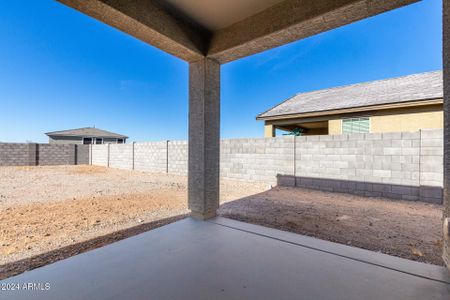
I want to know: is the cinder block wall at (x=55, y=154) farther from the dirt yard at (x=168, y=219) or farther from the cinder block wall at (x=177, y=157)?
the dirt yard at (x=168, y=219)

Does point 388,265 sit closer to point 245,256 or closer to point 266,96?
point 245,256

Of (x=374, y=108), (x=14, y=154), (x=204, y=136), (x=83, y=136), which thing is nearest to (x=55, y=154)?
(x=14, y=154)

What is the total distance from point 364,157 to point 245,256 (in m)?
4.76

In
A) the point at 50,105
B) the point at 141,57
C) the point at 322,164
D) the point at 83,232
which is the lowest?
the point at 83,232

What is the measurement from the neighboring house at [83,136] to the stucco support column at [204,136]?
20509mm

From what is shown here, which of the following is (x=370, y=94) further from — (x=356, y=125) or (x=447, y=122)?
(x=447, y=122)

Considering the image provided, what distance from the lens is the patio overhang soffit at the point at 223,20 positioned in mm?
1689

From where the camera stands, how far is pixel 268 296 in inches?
49.7

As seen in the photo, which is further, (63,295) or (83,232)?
(83,232)

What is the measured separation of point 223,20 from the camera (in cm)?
235

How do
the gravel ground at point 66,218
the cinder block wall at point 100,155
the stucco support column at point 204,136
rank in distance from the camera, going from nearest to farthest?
the gravel ground at point 66,218
the stucco support column at point 204,136
the cinder block wall at point 100,155

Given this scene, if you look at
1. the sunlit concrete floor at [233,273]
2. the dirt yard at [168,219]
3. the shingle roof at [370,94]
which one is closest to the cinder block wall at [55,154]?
the dirt yard at [168,219]

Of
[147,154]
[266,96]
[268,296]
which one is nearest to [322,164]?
[268,296]

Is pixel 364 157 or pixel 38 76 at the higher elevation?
pixel 38 76
